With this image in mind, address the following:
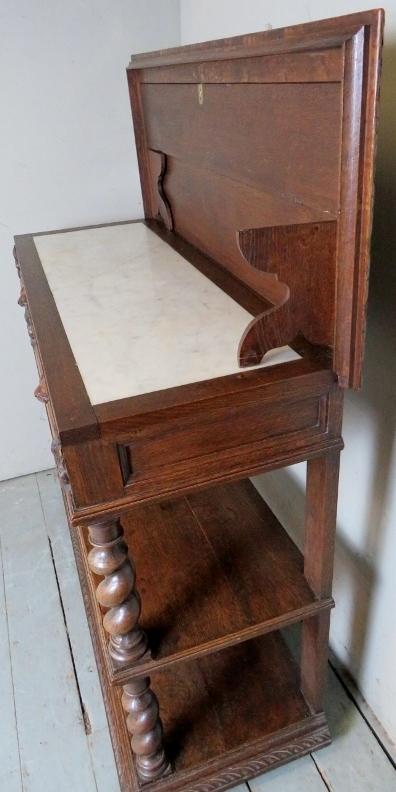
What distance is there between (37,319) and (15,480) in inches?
48.0

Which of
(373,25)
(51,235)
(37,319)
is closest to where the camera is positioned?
(373,25)

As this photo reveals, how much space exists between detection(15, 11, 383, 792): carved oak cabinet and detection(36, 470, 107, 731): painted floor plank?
9 centimetres

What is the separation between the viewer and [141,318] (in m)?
0.94

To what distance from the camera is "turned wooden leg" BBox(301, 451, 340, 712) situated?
884 mm

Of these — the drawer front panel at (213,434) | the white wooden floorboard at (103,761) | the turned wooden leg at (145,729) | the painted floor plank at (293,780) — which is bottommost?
the white wooden floorboard at (103,761)

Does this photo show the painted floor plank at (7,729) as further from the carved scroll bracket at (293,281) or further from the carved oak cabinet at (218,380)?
the carved scroll bracket at (293,281)

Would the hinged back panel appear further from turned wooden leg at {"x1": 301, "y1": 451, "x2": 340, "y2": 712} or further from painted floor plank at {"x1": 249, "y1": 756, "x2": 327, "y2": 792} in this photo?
painted floor plank at {"x1": 249, "y1": 756, "x2": 327, "y2": 792}

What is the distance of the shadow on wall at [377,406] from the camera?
2.76ft

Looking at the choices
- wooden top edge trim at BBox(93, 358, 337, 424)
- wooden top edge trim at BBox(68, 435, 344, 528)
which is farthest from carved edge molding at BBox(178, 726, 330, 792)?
wooden top edge trim at BBox(93, 358, 337, 424)

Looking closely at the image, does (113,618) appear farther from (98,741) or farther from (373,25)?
(373,25)

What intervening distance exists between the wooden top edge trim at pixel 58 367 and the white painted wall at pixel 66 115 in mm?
552

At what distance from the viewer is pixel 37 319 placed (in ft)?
3.21

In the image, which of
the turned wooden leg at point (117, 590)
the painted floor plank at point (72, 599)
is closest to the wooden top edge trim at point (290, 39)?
the turned wooden leg at point (117, 590)

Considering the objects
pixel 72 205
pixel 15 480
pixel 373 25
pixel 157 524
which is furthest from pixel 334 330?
pixel 15 480
